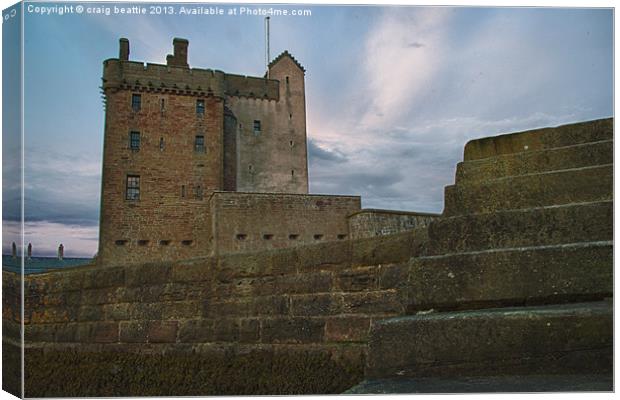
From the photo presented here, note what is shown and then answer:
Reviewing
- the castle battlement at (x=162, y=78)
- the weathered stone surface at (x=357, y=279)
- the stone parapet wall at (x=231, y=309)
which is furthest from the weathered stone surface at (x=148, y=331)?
the castle battlement at (x=162, y=78)

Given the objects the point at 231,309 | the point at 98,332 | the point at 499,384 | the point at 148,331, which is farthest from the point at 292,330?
the point at 98,332

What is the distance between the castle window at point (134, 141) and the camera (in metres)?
27.8

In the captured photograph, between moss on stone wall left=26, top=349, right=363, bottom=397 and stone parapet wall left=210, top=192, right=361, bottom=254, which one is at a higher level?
stone parapet wall left=210, top=192, right=361, bottom=254

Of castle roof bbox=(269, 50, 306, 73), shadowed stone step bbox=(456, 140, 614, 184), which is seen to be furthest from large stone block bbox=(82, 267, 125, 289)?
castle roof bbox=(269, 50, 306, 73)

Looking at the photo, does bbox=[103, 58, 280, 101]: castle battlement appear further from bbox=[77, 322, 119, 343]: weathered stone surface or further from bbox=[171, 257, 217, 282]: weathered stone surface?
bbox=[171, 257, 217, 282]: weathered stone surface

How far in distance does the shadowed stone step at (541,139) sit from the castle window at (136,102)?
24379 mm

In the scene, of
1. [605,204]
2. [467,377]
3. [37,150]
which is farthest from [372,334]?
[37,150]

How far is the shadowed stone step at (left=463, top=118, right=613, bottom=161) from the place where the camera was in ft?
18.0

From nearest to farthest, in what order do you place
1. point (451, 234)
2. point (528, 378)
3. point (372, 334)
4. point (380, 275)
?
point (528, 378)
point (372, 334)
point (451, 234)
point (380, 275)

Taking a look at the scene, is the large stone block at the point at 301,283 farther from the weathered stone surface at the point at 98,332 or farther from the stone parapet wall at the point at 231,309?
the weathered stone surface at the point at 98,332

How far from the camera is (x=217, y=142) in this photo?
29312mm

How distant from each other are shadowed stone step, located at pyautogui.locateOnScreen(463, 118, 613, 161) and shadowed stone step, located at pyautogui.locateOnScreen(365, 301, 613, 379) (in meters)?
2.31

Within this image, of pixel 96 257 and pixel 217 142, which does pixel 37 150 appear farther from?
pixel 217 142

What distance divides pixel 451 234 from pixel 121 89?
25984mm
